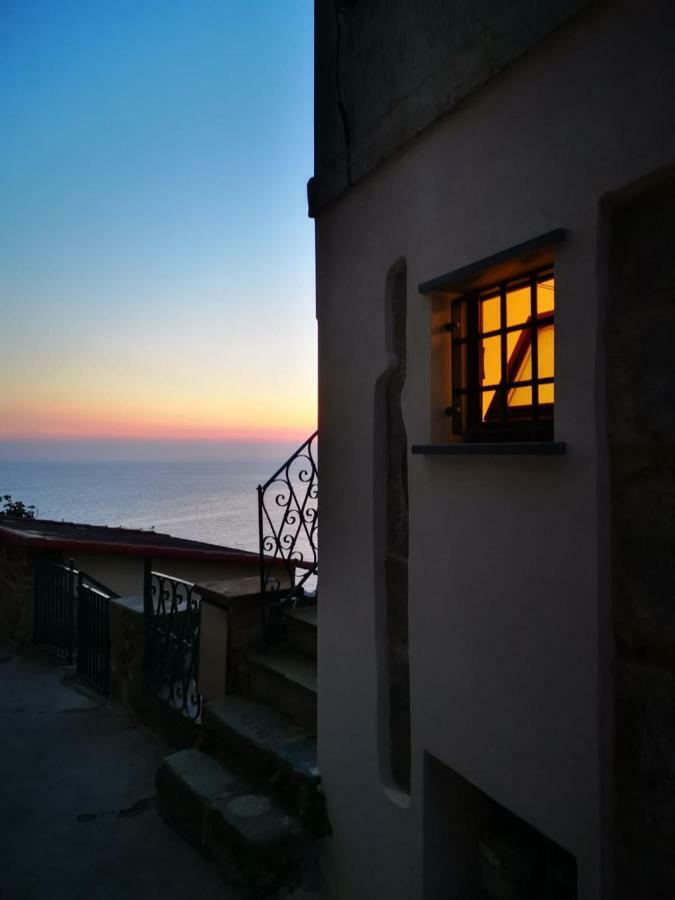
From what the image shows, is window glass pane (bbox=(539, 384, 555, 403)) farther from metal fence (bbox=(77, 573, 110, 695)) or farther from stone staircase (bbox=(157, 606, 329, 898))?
metal fence (bbox=(77, 573, 110, 695))

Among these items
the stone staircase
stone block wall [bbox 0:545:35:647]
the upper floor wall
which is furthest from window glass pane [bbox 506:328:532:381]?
stone block wall [bbox 0:545:35:647]

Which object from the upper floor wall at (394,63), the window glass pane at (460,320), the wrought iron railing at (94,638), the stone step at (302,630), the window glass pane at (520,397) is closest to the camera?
the upper floor wall at (394,63)

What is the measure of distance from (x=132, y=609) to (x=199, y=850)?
8.85 feet

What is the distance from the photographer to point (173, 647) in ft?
17.7

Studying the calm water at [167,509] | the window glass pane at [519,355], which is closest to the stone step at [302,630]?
the window glass pane at [519,355]

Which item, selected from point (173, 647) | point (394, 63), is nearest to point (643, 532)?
point (394, 63)

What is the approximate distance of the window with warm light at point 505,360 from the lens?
87.6 inches

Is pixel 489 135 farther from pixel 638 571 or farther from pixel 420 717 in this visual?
pixel 420 717

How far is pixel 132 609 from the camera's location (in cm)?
593

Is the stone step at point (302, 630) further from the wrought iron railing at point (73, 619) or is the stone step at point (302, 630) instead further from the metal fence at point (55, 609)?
the metal fence at point (55, 609)

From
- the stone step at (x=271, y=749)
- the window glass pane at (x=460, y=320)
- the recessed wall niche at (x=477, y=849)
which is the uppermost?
the window glass pane at (x=460, y=320)

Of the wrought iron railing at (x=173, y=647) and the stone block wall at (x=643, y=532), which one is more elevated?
the stone block wall at (x=643, y=532)

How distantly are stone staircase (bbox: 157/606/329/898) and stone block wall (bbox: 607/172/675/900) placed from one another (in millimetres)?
2062

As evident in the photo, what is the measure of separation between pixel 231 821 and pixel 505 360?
118 inches
